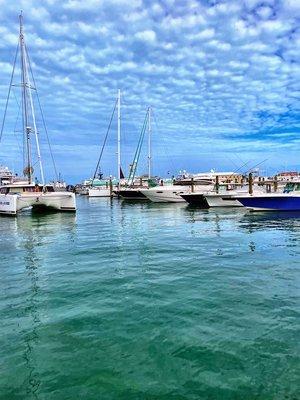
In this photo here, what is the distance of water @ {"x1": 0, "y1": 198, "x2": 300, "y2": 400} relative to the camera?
16.4ft

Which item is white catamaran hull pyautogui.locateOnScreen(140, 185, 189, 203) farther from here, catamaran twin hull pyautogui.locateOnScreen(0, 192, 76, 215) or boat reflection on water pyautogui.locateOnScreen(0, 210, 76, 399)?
boat reflection on water pyautogui.locateOnScreen(0, 210, 76, 399)

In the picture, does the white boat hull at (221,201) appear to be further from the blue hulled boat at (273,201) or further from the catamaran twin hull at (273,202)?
the catamaran twin hull at (273,202)

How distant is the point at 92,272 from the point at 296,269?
225 inches

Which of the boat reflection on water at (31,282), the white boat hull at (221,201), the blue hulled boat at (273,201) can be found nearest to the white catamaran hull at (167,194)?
the white boat hull at (221,201)

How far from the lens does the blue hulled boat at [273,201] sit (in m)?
30.9

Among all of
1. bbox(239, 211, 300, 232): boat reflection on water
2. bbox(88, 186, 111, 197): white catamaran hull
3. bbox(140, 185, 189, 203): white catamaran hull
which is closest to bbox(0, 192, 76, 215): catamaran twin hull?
bbox(239, 211, 300, 232): boat reflection on water

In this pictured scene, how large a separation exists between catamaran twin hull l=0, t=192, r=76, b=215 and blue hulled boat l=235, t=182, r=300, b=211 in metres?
14.2

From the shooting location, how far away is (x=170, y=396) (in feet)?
15.4

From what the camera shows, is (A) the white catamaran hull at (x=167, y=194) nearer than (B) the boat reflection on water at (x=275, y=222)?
No

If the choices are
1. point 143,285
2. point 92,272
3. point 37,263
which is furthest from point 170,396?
point 37,263

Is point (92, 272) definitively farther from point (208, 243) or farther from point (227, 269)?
point (208, 243)

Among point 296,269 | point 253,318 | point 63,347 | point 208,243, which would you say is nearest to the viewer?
point 63,347

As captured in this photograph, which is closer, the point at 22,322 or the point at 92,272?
the point at 22,322

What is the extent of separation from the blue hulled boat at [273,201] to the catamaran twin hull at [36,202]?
14162 mm
